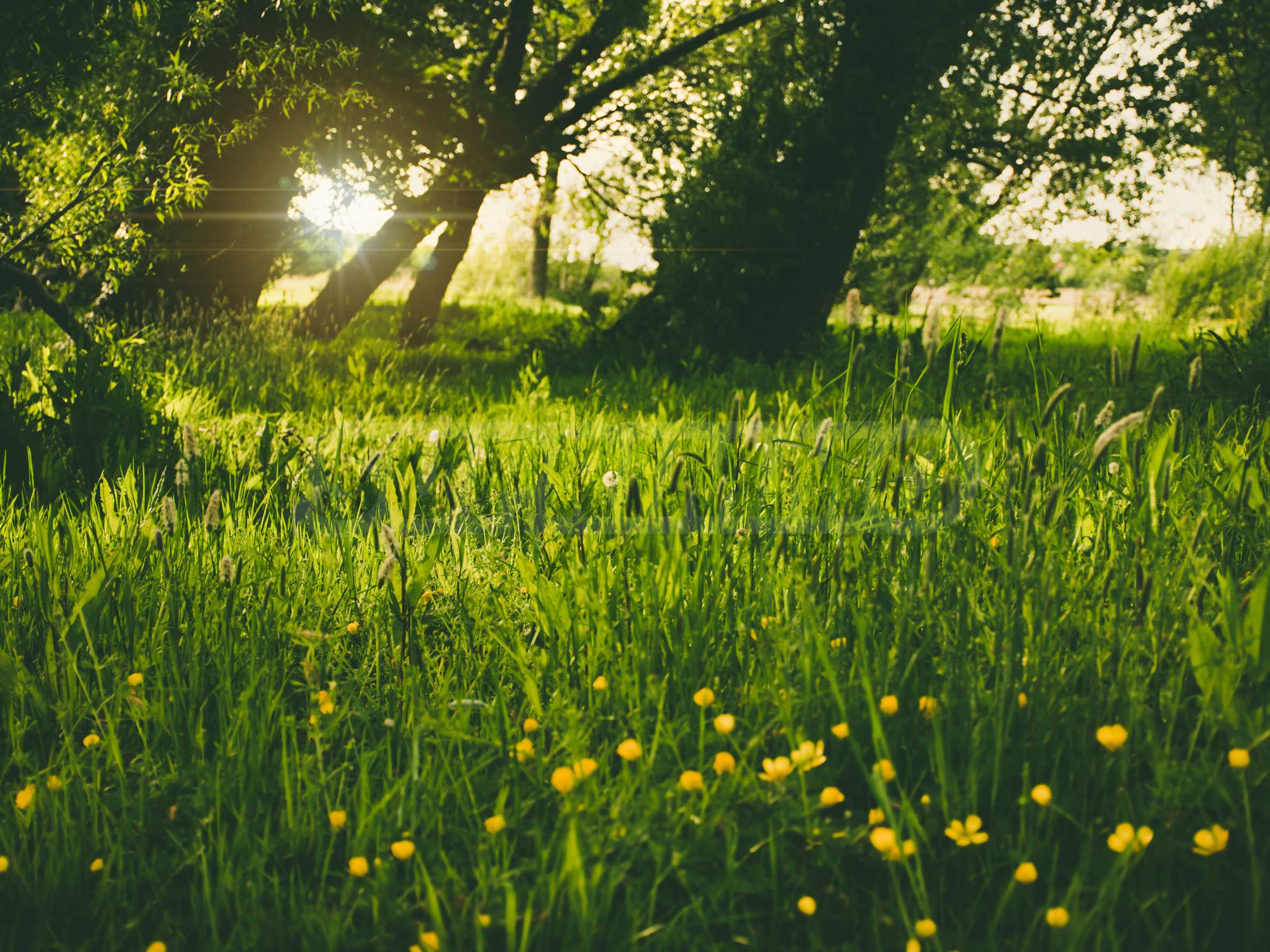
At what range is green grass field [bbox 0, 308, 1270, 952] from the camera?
1.27 m

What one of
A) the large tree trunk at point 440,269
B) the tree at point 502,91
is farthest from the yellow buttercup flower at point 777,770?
the large tree trunk at point 440,269

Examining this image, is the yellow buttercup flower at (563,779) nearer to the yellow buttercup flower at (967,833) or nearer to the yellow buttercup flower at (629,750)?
the yellow buttercup flower at (629,750)

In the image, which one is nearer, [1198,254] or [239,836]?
[239,836]

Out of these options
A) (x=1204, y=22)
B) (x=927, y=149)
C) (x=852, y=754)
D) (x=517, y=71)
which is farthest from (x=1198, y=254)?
(x=852, y=754)

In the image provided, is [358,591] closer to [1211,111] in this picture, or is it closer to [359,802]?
[359,802]

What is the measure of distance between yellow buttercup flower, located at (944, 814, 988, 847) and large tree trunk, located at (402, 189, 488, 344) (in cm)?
1028

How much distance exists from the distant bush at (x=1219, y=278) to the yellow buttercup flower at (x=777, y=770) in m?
17.8

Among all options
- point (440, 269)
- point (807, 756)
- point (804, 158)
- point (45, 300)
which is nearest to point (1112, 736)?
point (807, 756)

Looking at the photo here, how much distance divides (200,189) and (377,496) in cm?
292

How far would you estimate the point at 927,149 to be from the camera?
9500 millimetres

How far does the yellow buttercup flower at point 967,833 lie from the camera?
1.23m

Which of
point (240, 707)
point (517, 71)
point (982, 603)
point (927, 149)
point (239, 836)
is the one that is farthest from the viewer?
point (517, 71)

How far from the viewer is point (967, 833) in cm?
128

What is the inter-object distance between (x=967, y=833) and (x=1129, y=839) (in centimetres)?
21
